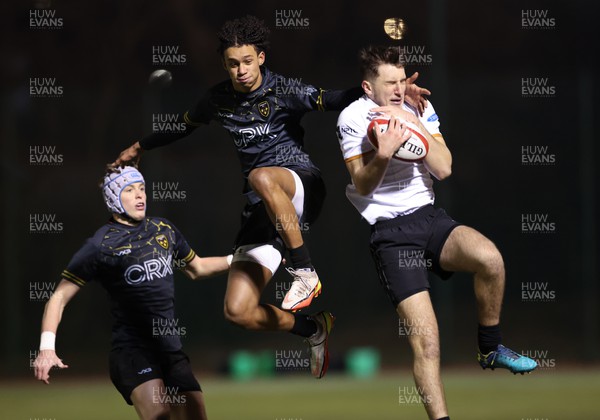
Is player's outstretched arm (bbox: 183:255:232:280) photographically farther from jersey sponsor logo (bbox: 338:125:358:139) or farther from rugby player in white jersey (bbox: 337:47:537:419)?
jersey sponsor logo (bbox: 338:125:358:139)

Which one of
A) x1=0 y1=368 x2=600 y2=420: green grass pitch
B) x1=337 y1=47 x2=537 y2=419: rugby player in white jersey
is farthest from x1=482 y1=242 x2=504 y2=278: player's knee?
x1=0 y1=368 x2=600 y2=420: green grass pitch

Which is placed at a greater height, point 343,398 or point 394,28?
point 394,28

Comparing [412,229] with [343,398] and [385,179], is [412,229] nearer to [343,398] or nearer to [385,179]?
[385,179]

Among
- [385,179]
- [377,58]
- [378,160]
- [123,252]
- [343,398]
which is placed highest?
[377,58]

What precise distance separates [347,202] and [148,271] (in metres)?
6.32

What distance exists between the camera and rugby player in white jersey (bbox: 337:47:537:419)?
5.21 metres

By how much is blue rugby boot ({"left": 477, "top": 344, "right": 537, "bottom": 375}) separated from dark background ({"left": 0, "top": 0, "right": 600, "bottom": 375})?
18.4 feet

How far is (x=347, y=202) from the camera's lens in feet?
38.4

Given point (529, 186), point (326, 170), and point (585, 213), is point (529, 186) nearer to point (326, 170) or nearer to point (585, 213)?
point (585, 213)

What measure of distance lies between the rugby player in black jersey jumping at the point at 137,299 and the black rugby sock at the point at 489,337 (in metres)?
1.55

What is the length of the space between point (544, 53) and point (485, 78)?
1.53 m


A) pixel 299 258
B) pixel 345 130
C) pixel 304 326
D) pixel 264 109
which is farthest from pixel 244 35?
pixel 304 326

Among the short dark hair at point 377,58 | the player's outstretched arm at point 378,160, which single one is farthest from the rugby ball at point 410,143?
the short dark hair at point 377,58

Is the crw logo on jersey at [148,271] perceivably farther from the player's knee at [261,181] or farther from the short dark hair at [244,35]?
the short dark hair at [244,35]
